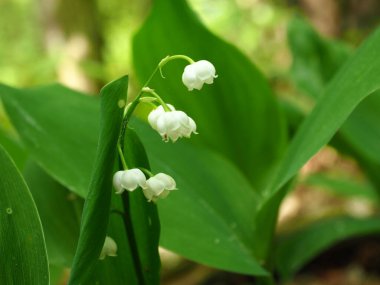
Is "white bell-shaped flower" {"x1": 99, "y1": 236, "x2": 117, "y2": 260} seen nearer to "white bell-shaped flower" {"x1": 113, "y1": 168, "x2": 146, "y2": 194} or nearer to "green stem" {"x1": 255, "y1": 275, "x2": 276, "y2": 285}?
"white bell-shaped flower" {"x1": 113, "y1": 168, "x2": 146, "y2": 194}

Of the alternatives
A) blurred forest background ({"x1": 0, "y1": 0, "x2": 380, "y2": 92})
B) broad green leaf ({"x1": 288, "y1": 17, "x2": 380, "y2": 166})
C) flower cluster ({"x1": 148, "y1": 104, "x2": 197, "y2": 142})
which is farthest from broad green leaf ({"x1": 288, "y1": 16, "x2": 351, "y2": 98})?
blurred forest background ({"x1": 0, "y1": 0, "x2": 380, "y2": 92})

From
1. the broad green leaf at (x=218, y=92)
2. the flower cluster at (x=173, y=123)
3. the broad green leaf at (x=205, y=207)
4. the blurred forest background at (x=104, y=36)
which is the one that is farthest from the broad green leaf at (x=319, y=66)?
the blurred forest background at (x=104, y=36)

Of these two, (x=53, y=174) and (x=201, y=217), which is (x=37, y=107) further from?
(x=201, y=217)

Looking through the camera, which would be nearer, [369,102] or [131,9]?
[369,102]

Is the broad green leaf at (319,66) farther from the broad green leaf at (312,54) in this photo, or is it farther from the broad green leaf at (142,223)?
the broad green leaf at (142,223)

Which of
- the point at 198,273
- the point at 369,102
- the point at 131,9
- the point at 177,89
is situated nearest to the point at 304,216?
the point at 198,273

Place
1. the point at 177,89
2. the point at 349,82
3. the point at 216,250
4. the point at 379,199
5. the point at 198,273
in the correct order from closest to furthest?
the point at 349,82
the point at 216,250
the point at 177,89
the point at 379,199
the point at 198,273
